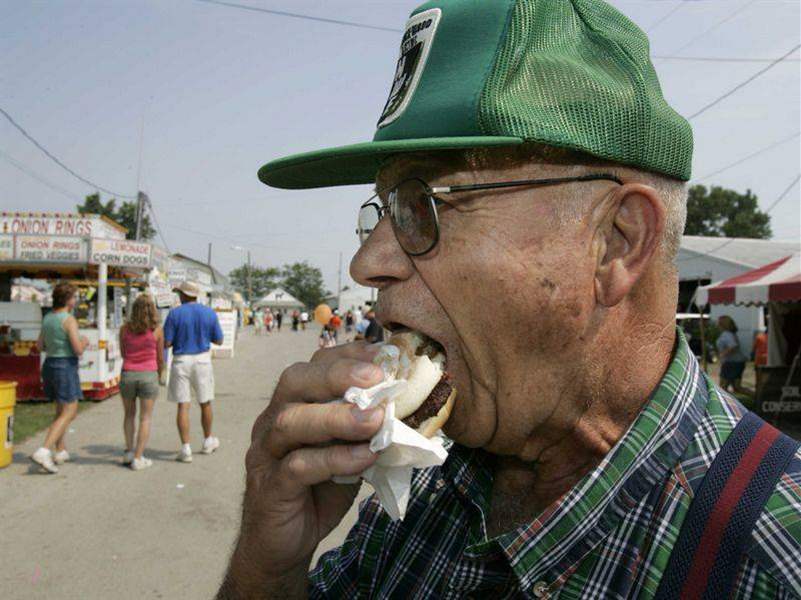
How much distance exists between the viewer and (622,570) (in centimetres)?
123

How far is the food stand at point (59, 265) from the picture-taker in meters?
11.3

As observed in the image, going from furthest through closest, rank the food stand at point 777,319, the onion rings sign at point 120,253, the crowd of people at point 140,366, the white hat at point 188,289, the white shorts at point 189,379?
the onion rings sign at point 120,253 → the food stand at point 777,319 → the white hat at point 188,289 → the white shorts at point 189,379 → the crowd of people at point 140,366

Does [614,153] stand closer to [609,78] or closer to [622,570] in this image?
[609,78]

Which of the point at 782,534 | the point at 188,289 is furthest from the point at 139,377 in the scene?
the point at 782,534

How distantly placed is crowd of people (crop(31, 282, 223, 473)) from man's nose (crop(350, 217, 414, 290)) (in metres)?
6.66

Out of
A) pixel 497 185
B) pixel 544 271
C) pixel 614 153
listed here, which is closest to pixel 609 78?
pixel 614 153

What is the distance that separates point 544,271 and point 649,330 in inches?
12.9

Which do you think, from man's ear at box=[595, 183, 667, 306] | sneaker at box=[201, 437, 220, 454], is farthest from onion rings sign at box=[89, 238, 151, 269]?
man's ear at box=[595, 183, 667, 306]

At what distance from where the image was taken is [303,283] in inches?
4624

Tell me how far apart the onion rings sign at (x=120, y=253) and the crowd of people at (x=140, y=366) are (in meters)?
4.23

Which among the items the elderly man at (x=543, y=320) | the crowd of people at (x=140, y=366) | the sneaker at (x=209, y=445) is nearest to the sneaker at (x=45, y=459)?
the crowd of people at (x=140, y=366)

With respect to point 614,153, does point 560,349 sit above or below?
below

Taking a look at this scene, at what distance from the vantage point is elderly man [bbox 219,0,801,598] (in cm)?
125

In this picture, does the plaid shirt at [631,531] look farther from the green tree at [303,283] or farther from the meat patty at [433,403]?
the green tree at [303,283]
